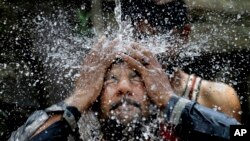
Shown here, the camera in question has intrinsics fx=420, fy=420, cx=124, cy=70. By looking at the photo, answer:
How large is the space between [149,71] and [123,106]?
0.93 ft

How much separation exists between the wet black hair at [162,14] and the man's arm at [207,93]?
0.35 m

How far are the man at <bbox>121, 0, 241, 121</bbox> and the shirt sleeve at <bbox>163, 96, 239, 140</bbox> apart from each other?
1.53 ft

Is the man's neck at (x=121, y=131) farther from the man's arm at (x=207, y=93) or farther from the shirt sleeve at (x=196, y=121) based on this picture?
the man's arm at (x=207, y=93)

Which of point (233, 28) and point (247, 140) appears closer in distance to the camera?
point (247, 140)

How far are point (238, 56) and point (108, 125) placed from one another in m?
1.99

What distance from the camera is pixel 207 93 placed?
3016 mm

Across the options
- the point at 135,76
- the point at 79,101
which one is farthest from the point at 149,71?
the point at 79,101

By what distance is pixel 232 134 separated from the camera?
233 centimetres

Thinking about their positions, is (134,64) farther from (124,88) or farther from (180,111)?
(180,111)

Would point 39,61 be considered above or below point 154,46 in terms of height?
below

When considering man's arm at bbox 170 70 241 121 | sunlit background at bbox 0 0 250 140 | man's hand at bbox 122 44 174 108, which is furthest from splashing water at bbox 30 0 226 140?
man's hand at bbox 122 44 174 108

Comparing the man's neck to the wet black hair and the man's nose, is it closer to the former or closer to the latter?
the man's nose

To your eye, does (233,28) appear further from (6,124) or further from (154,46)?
(6,124)

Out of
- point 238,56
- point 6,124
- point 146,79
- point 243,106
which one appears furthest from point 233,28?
point 6,124
